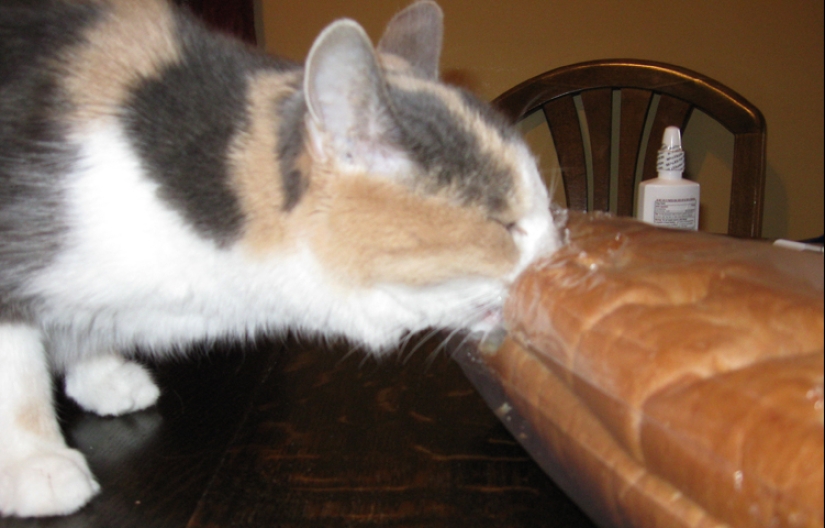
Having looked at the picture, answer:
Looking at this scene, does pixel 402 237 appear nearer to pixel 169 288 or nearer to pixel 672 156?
pixel 169 288

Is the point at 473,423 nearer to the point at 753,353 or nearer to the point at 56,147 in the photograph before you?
the point at 753,353

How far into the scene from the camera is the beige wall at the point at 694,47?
1991 mm

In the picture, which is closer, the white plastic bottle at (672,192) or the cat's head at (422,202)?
the cat's head at (422,202)

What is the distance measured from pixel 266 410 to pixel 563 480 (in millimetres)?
334

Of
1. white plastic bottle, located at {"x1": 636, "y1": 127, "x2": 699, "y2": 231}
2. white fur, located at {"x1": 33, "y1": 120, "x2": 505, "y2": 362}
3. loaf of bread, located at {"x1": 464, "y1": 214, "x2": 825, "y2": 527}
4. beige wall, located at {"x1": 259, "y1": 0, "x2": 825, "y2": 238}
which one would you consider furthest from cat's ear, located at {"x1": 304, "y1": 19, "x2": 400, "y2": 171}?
beige wall, located at {"x1": 259, "y1": 0, "x2": 825, "y2": 238}

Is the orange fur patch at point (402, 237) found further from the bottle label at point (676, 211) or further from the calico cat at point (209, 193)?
the bottle label at point (676, 211)

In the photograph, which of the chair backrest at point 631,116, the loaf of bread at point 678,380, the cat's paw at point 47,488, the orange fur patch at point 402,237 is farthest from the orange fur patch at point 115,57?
the chair backrest at point 631,116

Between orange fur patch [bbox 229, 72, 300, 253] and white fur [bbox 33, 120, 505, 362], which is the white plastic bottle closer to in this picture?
white fur [bbox 33, 120, 505, 362]

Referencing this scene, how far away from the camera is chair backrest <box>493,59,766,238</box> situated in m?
1.43

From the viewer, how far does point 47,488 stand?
513 mm

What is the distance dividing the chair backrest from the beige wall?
1.39 feet

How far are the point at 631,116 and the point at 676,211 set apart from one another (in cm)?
65

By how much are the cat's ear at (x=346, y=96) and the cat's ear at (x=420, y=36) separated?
0.22 m

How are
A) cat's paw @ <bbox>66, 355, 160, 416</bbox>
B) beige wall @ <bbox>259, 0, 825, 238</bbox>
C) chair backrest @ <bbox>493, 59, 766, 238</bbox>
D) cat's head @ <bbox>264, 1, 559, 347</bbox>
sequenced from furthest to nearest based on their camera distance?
beige wall @ <bbox>259, 0, 825, 238</bbox>, chair backrest @ <bbox>493, 59, 766, 238</bbox>, cat's paw @ <bbox>66, 355, 160, 416</bbox>, cat's head @ <bbox>264, 1, 559, 347</bbox>
